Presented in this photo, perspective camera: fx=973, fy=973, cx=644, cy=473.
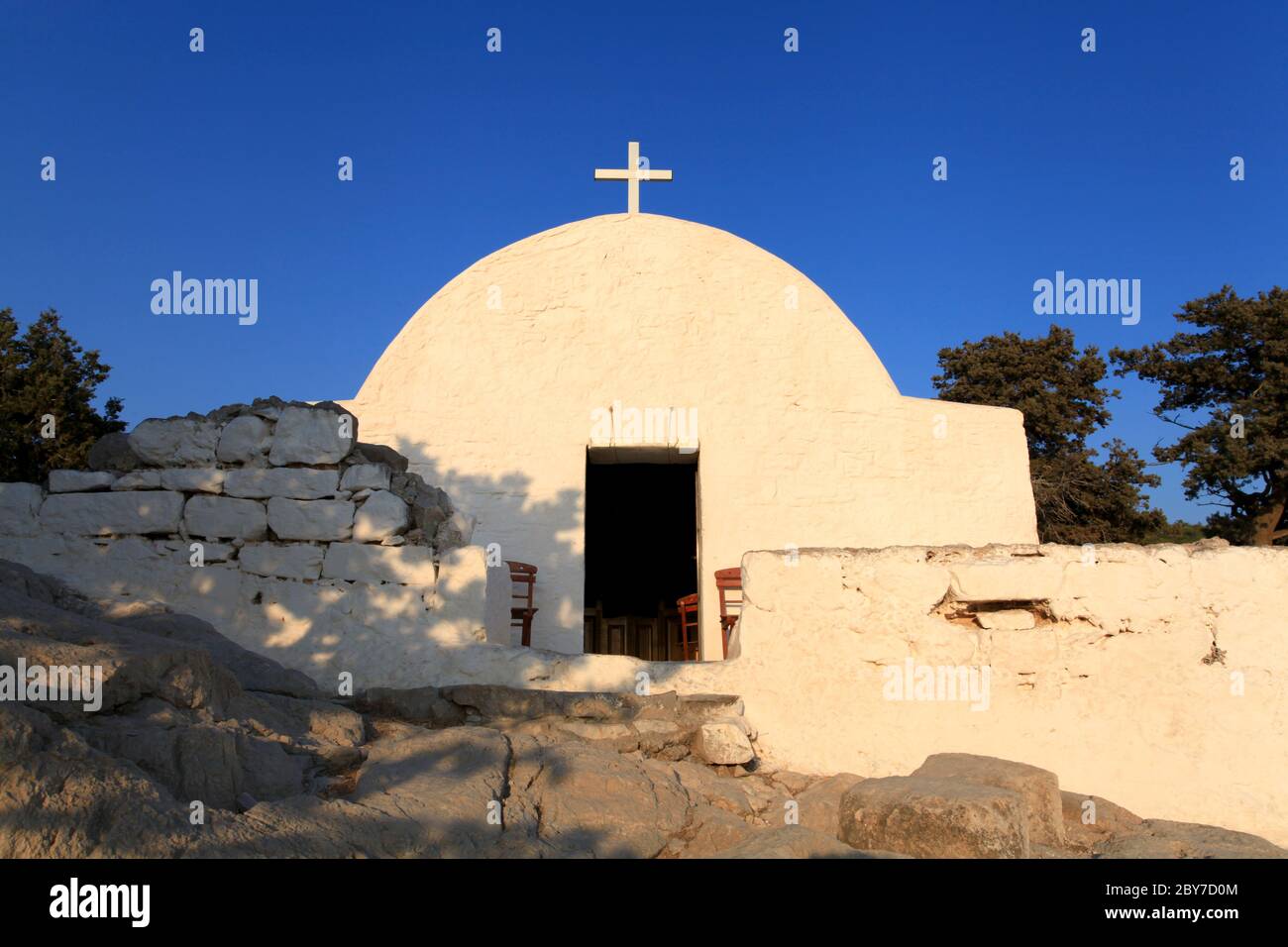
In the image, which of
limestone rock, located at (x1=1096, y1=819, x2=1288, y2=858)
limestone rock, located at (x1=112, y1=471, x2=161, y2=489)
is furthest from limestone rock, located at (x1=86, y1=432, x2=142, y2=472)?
limestone rock, located at (x1=1096, y1=819, x2=1288, y2=858)

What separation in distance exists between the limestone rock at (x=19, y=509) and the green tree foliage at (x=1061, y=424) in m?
13.9

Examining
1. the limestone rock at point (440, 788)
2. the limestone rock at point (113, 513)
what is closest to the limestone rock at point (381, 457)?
the limestone rock at point (113, 513)

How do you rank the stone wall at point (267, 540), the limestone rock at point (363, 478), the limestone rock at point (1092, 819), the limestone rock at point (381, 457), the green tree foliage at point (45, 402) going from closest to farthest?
1. the limestone rock at point (1092, 819)
2. the stone wall at point (267, 540)
3. the limestone rock at point (363, 478)
4. the limestone rock at point (381, 457)
5. the green tree foliage at point (45, 402)

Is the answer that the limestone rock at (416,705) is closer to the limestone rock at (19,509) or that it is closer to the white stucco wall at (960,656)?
the white stucco wall at (960,656)

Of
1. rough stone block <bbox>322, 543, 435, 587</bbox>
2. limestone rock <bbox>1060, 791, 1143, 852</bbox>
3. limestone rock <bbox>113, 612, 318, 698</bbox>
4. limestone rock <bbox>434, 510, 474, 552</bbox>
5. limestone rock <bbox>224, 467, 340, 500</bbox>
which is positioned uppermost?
limestone rock <bbox>224, 467, 340, 500</bbox>

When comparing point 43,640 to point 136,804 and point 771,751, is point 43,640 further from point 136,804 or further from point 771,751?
point 771,751

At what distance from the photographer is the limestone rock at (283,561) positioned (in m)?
5.72

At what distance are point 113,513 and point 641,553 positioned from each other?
30.6ft

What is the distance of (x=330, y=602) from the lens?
18.6ft

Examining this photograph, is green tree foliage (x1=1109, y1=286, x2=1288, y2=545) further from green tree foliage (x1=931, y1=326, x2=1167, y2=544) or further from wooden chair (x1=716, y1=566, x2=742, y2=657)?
wooden chair (x1=716, y1=566, x2=742, y2=657)

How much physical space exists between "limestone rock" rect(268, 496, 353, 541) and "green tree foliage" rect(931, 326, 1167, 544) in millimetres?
12658

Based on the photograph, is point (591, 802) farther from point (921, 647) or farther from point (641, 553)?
point (641, 553)

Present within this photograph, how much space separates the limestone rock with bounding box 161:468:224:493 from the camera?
584 centimetres
